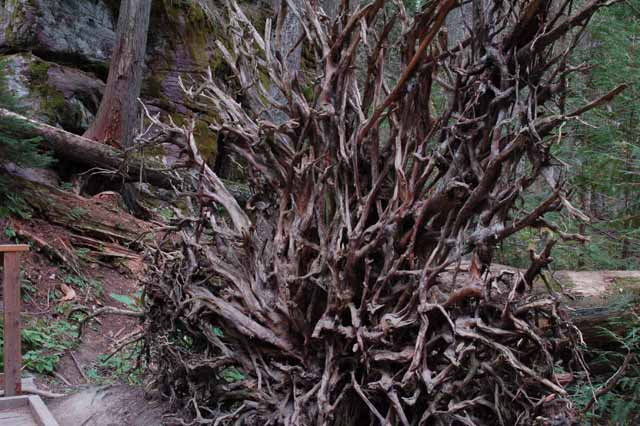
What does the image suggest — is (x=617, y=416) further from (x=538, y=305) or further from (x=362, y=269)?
(x=362, y=269)

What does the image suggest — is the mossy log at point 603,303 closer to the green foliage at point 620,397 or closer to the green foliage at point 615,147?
the green foliage at point 620,397

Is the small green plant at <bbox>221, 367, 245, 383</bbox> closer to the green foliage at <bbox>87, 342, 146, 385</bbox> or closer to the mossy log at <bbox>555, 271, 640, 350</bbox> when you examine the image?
the green foliage at <bbox>87, 342, 146, 385</bbox>

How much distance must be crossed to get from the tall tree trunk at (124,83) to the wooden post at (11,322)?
506 cm

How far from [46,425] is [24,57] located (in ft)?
26.0

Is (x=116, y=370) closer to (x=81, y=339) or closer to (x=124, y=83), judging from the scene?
(x=81, y=339)

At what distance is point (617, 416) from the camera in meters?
4.49

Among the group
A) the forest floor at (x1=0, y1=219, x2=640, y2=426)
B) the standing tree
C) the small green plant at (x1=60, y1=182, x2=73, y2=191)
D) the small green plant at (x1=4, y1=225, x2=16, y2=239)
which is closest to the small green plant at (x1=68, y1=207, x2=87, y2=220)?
the forest floor at (x1=0, y1=219, x2=640, y2=426)

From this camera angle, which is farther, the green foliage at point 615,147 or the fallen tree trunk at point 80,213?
the fallen tree trunk at point 80,213

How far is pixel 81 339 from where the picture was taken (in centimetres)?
620

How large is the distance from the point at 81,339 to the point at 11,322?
1.79 m

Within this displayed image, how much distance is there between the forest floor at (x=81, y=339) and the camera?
14.5 ft

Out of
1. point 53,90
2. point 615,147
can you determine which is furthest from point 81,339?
point 615,147

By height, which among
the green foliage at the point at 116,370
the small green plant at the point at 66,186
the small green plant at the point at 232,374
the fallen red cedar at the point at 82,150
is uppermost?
the fallen red cedar at the point at 82,150

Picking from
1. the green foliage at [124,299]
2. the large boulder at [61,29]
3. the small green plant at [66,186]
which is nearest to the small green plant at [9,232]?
the green foliage at [124,299]
